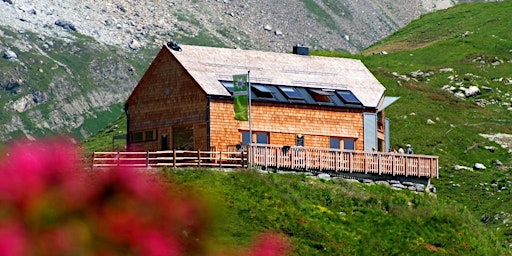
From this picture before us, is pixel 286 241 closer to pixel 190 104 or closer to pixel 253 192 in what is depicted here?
pixel 253 192

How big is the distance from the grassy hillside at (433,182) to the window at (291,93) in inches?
226

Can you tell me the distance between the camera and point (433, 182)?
89062 mm

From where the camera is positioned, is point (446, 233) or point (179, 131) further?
point (179, 131)

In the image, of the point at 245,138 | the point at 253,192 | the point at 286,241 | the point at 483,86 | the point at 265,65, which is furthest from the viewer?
the point at 483,86

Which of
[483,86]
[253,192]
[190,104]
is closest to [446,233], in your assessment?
[253,192]

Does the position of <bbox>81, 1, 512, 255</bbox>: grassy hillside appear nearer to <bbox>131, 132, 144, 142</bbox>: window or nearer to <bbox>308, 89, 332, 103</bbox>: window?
<bbox>308, 89, 332, 103</bbox>: window

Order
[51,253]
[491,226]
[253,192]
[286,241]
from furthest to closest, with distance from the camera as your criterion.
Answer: [491,226] < [253,192] < [286,241] < [51,253]

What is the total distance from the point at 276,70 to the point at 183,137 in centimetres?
648

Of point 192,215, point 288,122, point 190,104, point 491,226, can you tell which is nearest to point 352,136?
point 288,122

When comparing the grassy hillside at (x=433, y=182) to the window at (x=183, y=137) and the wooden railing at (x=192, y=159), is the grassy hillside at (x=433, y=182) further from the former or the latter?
the window at (x=183, y=137)

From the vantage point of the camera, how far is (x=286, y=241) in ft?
183

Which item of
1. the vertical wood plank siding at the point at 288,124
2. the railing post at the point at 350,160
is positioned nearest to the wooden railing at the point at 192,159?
the vertical wood plank siding at the point at 288,124

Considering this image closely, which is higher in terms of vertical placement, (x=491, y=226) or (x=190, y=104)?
(x=190, y=104)

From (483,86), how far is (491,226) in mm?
54854
